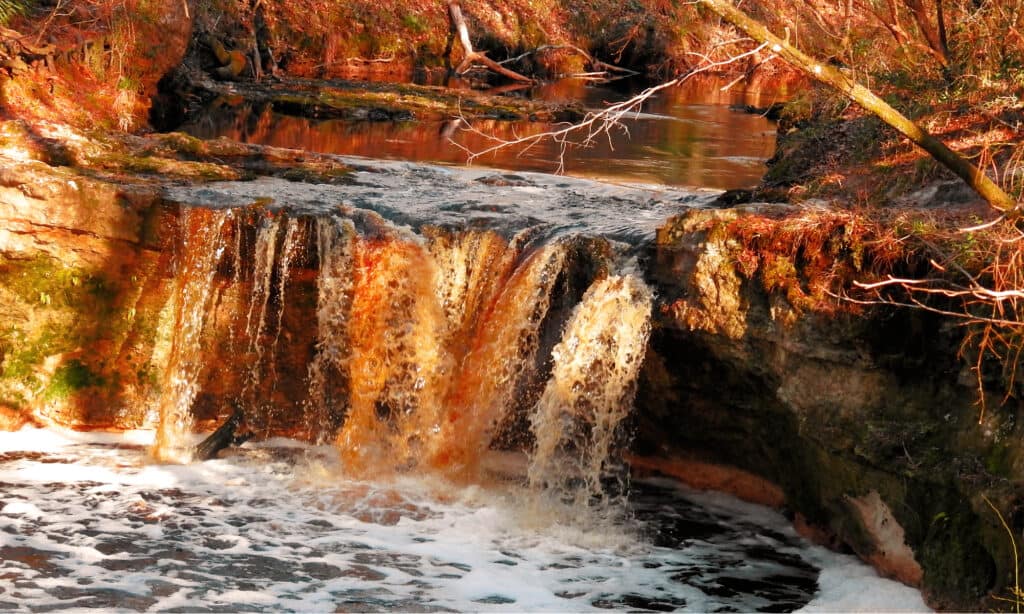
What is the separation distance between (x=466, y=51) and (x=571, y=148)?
12.4 metres

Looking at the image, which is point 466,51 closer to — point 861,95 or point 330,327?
point 330,327

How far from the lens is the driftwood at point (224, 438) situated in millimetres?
8430

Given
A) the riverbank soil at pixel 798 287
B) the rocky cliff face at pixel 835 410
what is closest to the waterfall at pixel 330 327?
the riverbank soil at pixel 798 287

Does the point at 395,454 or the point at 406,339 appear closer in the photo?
the point at 395,454

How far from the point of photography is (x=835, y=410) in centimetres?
687

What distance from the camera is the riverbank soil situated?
6.25 meters

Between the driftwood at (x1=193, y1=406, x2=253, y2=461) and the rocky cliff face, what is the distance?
3.01 m

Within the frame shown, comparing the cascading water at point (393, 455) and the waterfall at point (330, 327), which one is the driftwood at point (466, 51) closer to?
the cascading water at point (393, 455)

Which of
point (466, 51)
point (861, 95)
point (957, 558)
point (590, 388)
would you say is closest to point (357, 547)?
point (590, 388)

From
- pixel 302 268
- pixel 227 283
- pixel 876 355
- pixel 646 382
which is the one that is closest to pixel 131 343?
pixel 227 283

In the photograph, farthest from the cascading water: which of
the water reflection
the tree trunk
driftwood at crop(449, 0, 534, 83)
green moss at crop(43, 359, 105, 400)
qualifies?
driftwood at crop(449, 0, 534, 83)

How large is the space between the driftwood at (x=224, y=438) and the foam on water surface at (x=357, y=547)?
13 cm

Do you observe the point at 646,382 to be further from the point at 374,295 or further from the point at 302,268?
the point at 302,268

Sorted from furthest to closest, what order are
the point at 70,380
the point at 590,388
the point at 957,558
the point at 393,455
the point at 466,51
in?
the point at 466,51 < the point at 70,380 < the point at 393,455 < the point at 590,388 < the point at 957,558
